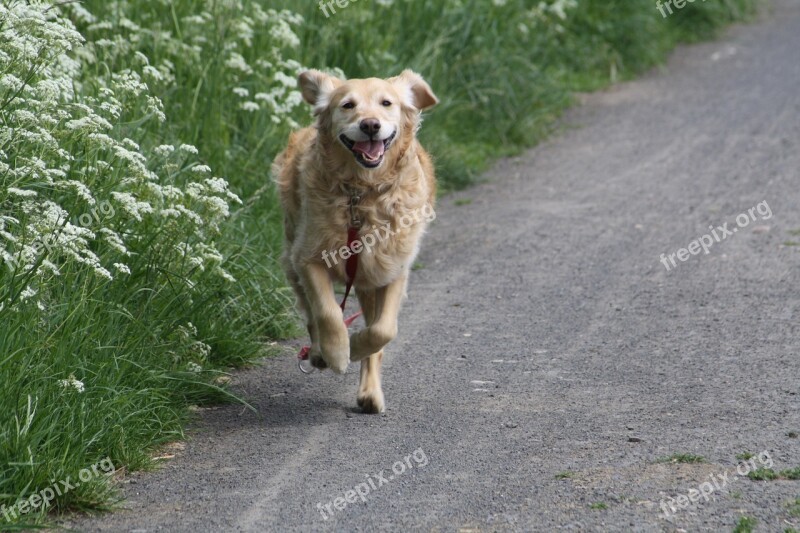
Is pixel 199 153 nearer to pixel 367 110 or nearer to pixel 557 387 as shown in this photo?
pixel 367 110

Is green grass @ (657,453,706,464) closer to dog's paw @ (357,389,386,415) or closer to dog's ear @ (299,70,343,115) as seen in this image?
dog's paw @ (357,389,386,415)

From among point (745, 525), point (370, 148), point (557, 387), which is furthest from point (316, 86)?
point (745, 525)

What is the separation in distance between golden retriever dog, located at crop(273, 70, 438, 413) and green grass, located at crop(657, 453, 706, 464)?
4.63 feet

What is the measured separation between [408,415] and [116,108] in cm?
199

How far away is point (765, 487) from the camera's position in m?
4.40

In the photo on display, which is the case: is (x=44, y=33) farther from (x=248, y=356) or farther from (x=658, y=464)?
(x=658, y=464)

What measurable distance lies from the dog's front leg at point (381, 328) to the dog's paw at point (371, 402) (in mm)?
174

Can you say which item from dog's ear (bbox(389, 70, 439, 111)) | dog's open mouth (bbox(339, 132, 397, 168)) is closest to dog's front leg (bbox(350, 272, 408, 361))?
dog's open mouth (bbox(339, 132, 397, 168))

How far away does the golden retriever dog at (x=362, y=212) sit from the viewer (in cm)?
549

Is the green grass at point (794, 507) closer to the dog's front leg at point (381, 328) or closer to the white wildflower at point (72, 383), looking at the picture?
the dog's front leg at point (381, 328)

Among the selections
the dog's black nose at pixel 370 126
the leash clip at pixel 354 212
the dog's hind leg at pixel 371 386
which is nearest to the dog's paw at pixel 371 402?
the dog's hind leg at pixel 371 386

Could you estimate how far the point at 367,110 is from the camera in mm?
5543

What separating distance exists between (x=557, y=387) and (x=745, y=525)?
5.97 ft

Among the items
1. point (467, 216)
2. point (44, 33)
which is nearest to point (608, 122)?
point (467, 216)
